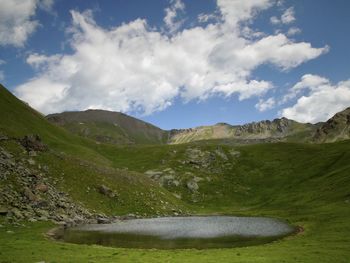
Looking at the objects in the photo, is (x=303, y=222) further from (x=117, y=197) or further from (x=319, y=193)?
(x=117, y=197)

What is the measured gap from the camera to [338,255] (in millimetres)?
44219

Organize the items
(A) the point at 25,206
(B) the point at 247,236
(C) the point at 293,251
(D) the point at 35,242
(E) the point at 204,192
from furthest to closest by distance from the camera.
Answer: (E) the point at 204,192 < (A) the point at 25,206 < (B) the point at 247,236 < (D) the point at 35,242 < (C) the point at 293,251

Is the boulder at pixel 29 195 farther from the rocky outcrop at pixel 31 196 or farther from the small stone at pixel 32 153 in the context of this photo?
the small stone at pixel 32 153

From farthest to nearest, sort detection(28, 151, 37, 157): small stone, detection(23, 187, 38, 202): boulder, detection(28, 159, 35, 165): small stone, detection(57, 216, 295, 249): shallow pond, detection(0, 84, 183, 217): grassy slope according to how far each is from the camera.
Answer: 1. detection(28, 151, 37, 157): small stone
2. detection(0, 84, 183, 217): grassy slope
3. detection(28, 159, 35, 165): small stone
4. detection(23, 187, 38, 202): boulder
5. detection(57, 216, 295, 249): shallow pond

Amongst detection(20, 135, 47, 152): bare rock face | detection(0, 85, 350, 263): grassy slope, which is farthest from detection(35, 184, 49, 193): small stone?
detection(20, 135, 47, 152): bare rock face

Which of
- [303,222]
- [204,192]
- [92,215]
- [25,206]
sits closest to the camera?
[25,206]

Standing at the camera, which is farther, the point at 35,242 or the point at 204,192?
the point at 204,192

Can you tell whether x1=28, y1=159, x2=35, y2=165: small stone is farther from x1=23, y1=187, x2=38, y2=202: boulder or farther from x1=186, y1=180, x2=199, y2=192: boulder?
x1=186, y1=180, x2=199, y2=192: boulder

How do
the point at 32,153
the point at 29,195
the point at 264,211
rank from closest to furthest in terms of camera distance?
the point at 29,195 → the point at 32,153 → the point at 264,211

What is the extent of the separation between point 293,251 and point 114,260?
2321cm

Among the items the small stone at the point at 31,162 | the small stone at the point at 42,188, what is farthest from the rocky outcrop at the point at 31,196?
the small stone at the point at 31,162

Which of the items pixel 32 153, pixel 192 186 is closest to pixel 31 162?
pixel 32 153

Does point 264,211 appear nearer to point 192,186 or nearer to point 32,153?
point 192,186

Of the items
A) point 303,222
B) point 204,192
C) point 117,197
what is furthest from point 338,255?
point 204,192
